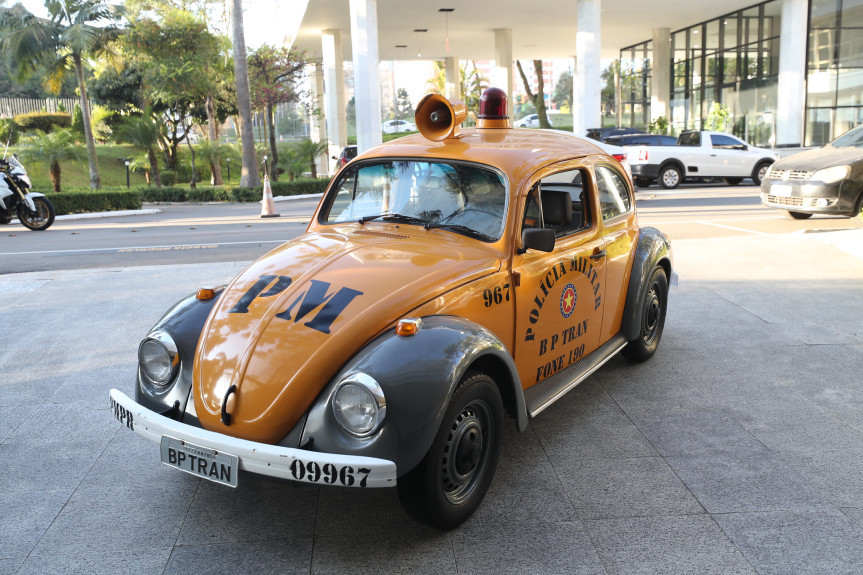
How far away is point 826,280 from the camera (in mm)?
7988

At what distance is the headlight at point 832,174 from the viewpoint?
11.0 metres

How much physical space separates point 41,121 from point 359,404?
41.7 meters

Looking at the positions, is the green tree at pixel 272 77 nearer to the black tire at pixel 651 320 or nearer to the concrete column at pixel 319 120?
the concrete column at pixel 319 120

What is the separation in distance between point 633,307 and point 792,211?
29.5 feet

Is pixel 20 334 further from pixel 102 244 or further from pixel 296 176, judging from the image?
pixel 296 176

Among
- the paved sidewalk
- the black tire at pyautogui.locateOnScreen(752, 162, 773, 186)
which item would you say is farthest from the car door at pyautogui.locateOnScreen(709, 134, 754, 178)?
the paved sidewalk

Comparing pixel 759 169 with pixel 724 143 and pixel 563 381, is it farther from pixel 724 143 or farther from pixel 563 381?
pixel 563 381

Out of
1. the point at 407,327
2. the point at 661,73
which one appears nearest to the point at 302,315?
the point at 407,327

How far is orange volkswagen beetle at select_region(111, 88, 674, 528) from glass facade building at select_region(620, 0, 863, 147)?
2530 centimetres

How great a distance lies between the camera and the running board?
3.92 meters

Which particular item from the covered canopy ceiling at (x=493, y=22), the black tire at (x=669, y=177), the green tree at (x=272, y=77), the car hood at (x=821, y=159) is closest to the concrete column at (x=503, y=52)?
the covered canopy ceiling at (x=493, y=22)

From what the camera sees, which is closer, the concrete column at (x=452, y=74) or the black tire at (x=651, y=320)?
the black tire at (x=651, y=320)

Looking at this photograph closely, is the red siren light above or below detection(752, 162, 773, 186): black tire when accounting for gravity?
above

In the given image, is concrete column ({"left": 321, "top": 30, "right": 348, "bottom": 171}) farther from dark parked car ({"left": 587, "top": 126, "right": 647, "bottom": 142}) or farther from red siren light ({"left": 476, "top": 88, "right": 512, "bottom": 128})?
red siren light ({"left": 476, "top": 88, "right": 512, "bottom": 128})
